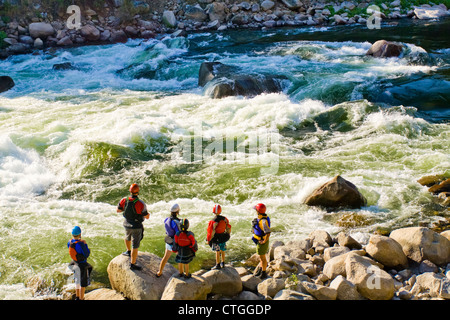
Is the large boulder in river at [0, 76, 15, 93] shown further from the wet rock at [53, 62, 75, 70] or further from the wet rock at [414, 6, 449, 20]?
the wet rock at [414, 6, 449, 20]

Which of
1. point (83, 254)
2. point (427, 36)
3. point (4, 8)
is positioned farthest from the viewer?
point (4, 8)

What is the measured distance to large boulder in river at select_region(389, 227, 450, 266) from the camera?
20.1 ft

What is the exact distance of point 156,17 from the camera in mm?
26328

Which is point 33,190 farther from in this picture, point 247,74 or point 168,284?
point 247,74

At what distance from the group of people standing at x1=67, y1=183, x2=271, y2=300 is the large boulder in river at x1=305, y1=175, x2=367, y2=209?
2.46m

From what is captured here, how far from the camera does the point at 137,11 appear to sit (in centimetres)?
2594

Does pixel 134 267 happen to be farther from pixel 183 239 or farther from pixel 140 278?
pixel 183 239

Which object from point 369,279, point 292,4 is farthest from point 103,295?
point 292,4

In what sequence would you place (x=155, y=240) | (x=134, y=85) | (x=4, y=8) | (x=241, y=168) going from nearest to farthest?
1. (x=155, y=240)
2. (x=241, y=168)
3. (x=134, y=85)
4. (x=4, y=8)

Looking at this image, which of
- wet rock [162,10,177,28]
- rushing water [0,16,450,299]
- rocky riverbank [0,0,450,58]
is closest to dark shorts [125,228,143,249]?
rushing water [0,16,450,299]

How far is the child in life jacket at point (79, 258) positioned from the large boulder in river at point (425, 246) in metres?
4.49

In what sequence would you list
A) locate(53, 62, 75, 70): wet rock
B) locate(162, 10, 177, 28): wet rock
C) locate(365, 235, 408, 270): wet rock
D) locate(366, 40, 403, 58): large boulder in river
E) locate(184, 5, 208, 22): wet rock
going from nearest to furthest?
locate(365, 235, 408, 270): wet rock, locate(366, 40, 403, 58): large boulder in river, locate(53, 62, 75, 70): wet rock, locate(162, 10, 177, 28): wet rock, locate(184, 5, 208, 22): wet rock

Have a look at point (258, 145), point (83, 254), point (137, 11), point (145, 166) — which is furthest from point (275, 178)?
point (137, 11)

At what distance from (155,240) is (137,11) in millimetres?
21862
